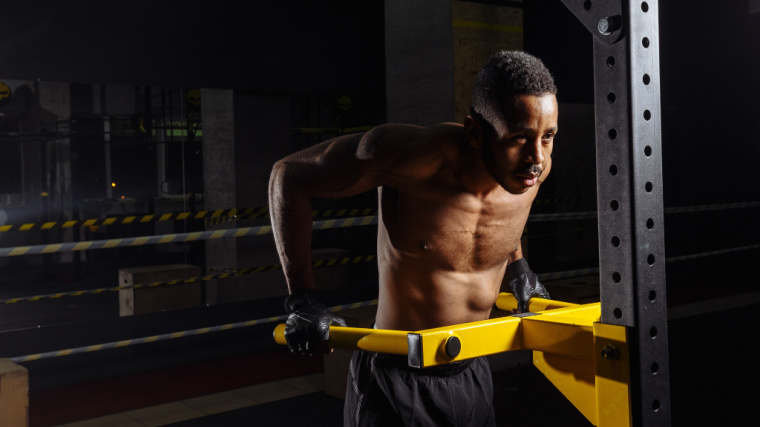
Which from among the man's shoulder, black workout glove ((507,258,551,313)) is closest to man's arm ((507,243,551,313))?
black workout glove ((507,258,551,313))

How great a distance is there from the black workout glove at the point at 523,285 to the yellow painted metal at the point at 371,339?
762mm

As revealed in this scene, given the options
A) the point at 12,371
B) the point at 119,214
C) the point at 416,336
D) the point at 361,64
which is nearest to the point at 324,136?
the point at 119,214

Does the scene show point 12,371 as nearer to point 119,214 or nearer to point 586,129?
point 119,214

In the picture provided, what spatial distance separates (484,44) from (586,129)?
5.88m

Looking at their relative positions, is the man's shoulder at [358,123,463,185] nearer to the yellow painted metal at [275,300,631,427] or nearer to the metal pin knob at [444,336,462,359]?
the yellow painted metal at [275,300,631,427]

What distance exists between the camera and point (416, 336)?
148 centimetres

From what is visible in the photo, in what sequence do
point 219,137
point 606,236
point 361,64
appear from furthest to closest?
point 219,137 < point 361,64 < point 606,236

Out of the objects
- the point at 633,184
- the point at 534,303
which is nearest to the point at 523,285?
the point at 534,303

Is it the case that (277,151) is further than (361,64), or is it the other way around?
(277,151)

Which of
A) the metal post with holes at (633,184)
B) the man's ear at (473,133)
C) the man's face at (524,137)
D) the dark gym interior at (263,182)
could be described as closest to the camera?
the metal post with holes at (633,184)

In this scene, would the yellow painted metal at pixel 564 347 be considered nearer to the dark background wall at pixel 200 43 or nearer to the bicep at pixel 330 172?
the bicep at pixel 330 172

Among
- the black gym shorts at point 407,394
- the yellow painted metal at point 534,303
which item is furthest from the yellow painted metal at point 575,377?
the black gym shorts at point 407,394

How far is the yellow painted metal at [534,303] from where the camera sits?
6.93 ft

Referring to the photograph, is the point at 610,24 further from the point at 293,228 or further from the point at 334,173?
the point at 293,228
